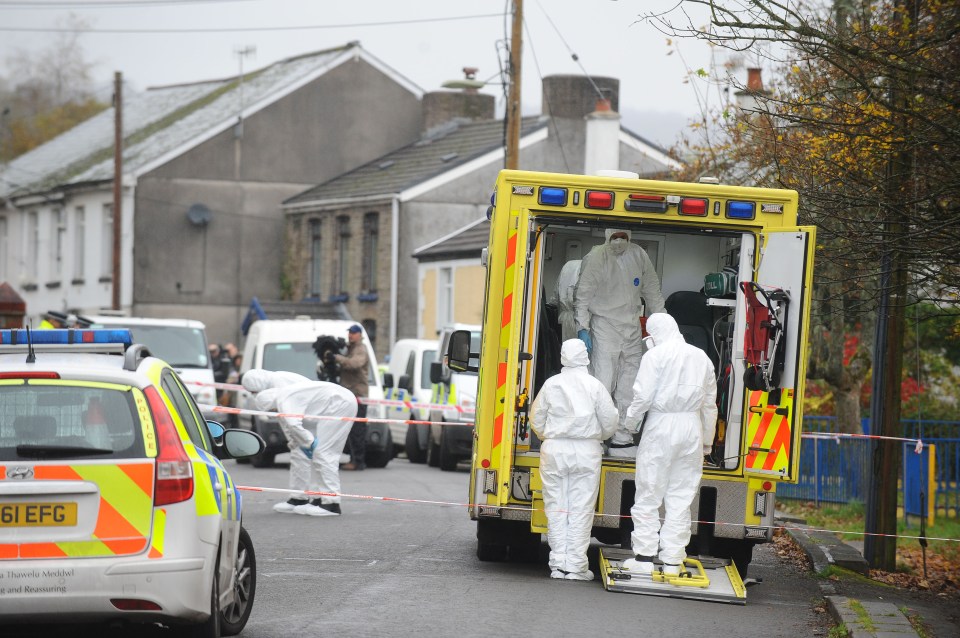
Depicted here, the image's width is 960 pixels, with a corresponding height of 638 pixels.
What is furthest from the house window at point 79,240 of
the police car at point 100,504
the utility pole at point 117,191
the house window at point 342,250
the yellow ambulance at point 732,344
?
the police car at point 100,504

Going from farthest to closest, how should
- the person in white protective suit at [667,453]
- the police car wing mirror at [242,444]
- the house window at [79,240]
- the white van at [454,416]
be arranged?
the house window at [79,240] → the white van at [454,416] → the person in white protective suit at [667,453] → the police car wing mirror at [242,444]

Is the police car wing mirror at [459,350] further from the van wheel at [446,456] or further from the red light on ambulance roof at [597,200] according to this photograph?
the van wheel at [446,456]

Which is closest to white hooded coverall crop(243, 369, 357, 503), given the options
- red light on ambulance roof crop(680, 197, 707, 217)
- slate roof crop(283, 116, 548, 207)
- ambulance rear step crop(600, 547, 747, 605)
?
ambulance rear step crop(600, 547, 747, 605)

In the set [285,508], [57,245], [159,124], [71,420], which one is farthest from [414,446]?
[57,245]

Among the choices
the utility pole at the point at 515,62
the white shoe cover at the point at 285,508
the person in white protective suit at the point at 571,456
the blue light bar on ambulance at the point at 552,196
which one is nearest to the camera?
the person in white protective suit at the point at 571,456

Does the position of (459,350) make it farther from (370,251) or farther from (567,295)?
(370,251)

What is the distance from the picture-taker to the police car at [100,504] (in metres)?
6.73

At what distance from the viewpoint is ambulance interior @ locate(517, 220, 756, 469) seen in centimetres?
1098

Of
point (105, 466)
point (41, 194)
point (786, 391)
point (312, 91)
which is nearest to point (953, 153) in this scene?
point (786, 391)

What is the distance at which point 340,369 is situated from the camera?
20766mm

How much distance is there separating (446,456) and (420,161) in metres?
23.2

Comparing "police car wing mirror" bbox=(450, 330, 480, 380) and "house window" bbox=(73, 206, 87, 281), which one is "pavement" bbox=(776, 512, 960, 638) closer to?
"police car wing mirror" bbox=(450, 330, 480, 380)

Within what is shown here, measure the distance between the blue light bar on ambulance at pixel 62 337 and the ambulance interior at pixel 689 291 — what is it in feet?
12.3

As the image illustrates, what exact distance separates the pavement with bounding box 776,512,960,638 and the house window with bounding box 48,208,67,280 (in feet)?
131
